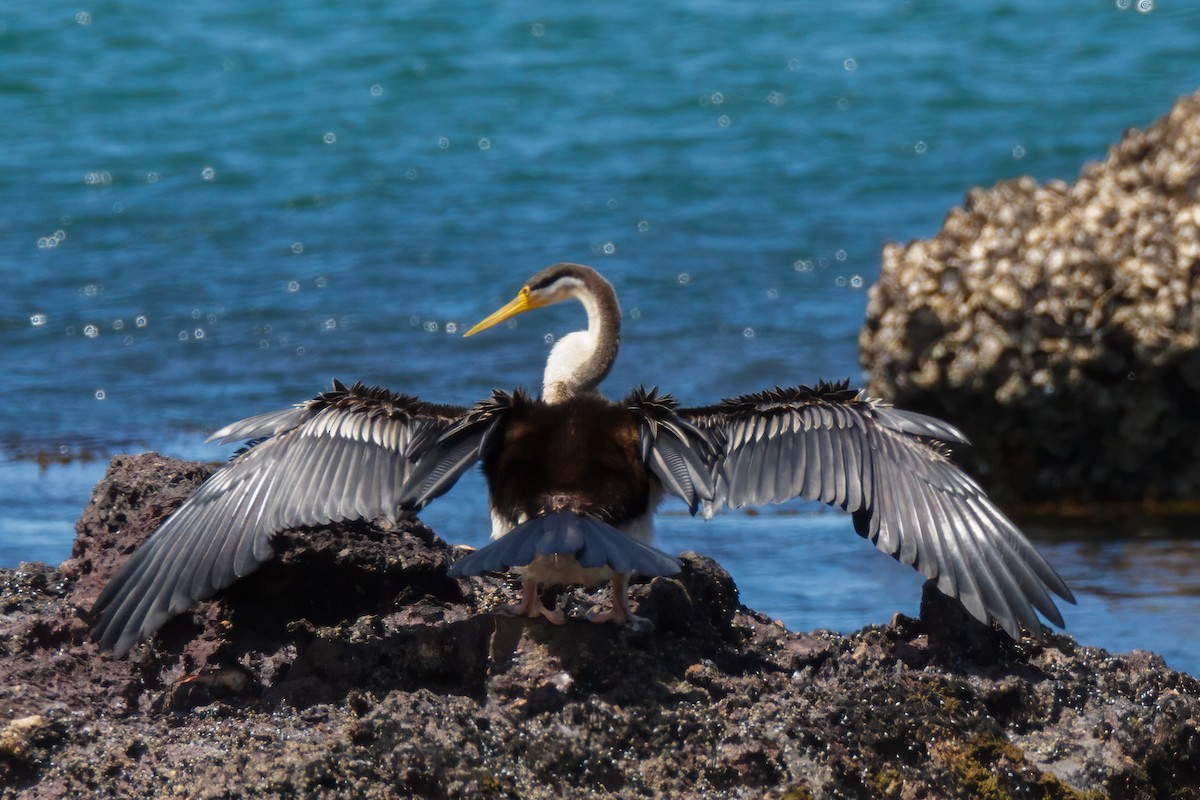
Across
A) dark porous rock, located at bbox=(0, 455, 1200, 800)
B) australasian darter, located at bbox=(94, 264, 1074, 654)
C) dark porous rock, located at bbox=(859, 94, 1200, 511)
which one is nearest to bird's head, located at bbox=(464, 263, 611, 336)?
australasian darter, located at bbox=(94, 264, 1074, 654)

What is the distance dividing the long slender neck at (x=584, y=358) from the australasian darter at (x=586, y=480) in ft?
1.04

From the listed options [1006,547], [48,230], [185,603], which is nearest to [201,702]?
[185,603]

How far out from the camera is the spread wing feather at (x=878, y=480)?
3914 mm

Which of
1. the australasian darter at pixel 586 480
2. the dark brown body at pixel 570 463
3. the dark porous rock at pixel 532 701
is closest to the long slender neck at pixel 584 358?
the australasian darter at pixel 586 480

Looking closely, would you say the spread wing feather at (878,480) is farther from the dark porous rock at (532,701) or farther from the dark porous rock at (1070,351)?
the dark porous rock at (1070,351)

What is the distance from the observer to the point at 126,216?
13.1 m

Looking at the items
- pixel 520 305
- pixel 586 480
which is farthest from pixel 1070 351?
pixel 586 480

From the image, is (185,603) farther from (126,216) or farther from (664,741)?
(126,216)

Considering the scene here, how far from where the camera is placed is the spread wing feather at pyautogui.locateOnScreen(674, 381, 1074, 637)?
3914 mm

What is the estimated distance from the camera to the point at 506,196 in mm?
13461

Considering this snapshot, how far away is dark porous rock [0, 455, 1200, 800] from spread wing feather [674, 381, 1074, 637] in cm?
13

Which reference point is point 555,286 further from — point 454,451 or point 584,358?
point 454,451

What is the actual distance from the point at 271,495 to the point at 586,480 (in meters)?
0.77

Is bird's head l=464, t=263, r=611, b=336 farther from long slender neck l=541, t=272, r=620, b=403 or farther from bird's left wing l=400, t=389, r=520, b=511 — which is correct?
bird's left wing l=400, t=389, r=520, b=511
